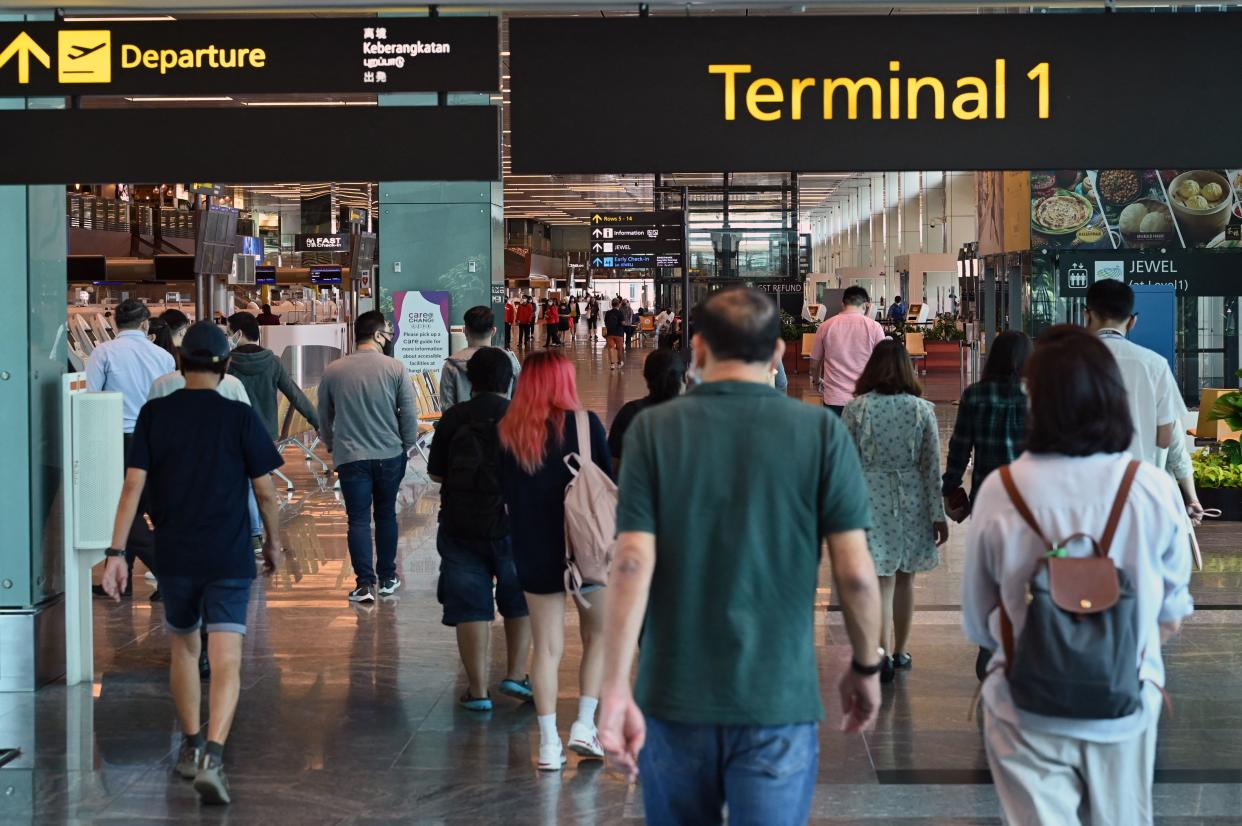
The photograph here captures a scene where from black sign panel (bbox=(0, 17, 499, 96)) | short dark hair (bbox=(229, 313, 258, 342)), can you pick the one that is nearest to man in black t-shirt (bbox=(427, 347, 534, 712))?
black sign panel (bbox=(0, 17, 499, 96))

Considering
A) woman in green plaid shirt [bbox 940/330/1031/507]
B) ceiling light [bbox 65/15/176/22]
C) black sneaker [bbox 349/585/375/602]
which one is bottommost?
black sneaker [bbox 349/585/375/602]

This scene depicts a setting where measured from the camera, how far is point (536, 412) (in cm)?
516

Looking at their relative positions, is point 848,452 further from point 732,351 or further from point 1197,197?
point 1197,197

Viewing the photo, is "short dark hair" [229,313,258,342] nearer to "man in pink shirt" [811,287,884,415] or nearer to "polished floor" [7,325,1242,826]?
"polished floor" [7,325,1242,826]

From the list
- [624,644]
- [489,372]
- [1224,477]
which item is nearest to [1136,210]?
[1224,477]

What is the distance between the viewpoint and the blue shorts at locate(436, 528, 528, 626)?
6.00 metres

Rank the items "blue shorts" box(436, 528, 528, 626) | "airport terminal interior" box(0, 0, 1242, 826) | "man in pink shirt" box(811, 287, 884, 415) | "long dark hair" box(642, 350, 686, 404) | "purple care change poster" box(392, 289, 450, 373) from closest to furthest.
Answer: "airport terminal interior" box(0, 0, 1242, 826)
"long dark hair" box(642, 350, 686, 404)
"blue shorts" box(436, 528, 528, 626)
"man in pink shirt" box(811, 287, 884, 415)
"purple care change poster" box(392, 289, 450, 373)

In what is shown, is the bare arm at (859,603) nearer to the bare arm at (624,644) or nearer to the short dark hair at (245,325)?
the bare arm at (624,644)

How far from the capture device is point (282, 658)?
7.13 metres

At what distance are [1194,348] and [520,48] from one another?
16386 mm

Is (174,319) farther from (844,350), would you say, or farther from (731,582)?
(731,582)

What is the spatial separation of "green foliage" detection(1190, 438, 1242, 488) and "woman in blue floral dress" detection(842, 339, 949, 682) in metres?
5.10

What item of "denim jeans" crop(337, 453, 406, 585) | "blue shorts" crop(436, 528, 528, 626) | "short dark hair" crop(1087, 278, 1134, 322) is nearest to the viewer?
"short dark hair" crop(1087, 278, 1134, 322)

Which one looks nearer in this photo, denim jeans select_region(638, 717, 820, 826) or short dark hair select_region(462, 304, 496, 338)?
denim jeans select_region(638, 717, 820, 826)
